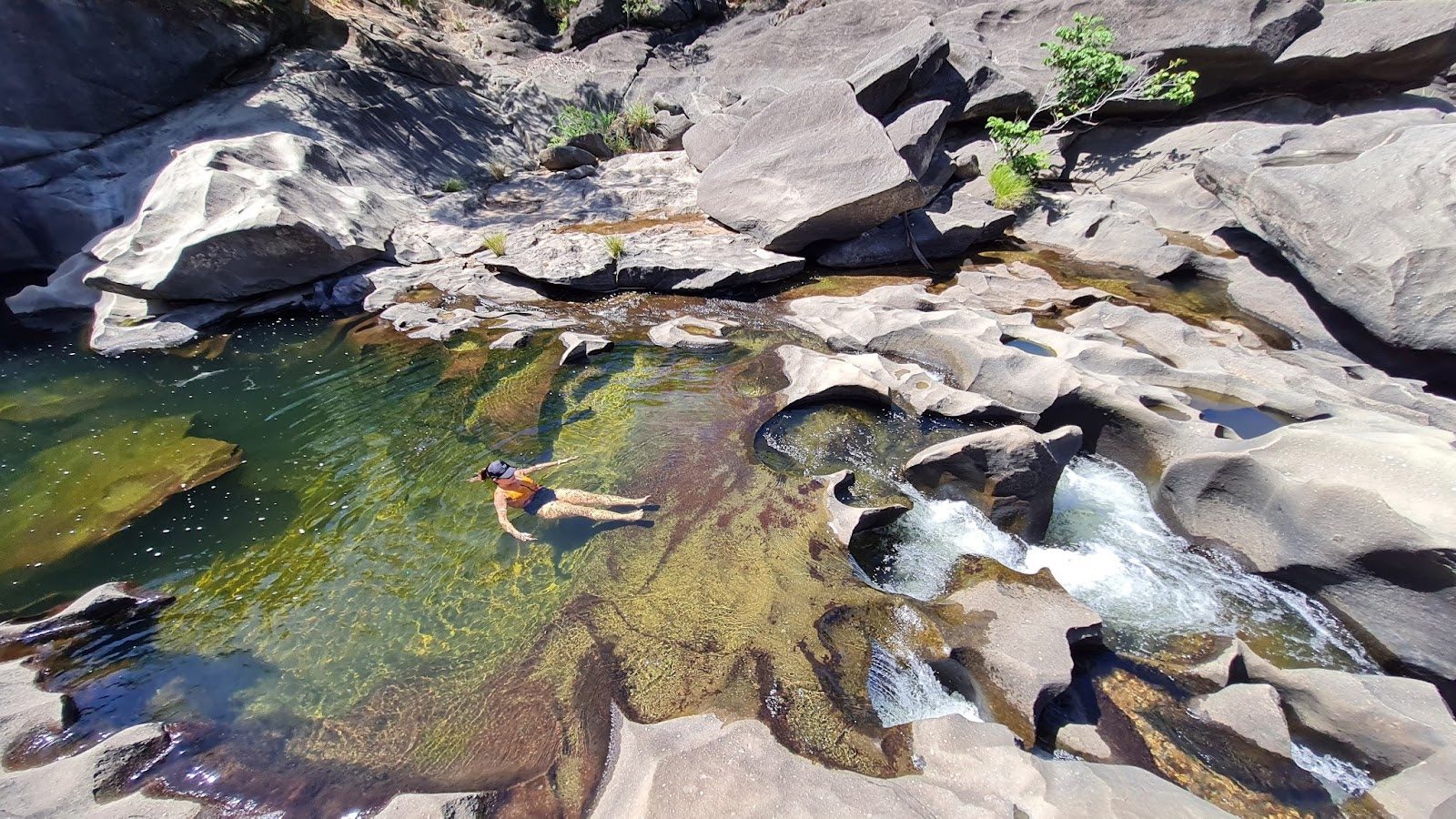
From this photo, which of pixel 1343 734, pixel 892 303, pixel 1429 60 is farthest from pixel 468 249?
pixel 1429 60

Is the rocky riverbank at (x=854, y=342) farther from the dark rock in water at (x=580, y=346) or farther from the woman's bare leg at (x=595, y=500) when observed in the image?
the woman's bare leg at (x=595, y=500)

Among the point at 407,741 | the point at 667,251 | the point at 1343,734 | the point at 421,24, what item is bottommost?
the point at 1343,734

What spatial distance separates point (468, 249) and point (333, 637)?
9034 millimetres

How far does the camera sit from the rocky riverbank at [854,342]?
12.0 ft

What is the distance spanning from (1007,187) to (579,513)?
10.7 m

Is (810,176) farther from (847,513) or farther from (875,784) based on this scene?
(875,784)

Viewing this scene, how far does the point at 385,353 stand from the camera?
891 centimetres

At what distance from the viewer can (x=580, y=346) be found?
8461mm

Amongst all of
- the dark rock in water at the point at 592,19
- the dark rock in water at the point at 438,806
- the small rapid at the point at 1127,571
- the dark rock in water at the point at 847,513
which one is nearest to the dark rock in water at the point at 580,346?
the dark rock in water at the point at 847,513

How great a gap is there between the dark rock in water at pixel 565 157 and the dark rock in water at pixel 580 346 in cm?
889

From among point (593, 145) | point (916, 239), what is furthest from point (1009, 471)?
point (593, 145)

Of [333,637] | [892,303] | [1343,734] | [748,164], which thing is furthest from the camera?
[748,164]

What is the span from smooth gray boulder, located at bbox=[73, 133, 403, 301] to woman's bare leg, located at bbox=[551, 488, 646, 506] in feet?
26.6

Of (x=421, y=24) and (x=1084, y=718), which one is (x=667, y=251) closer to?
(x=1084, y=718)
